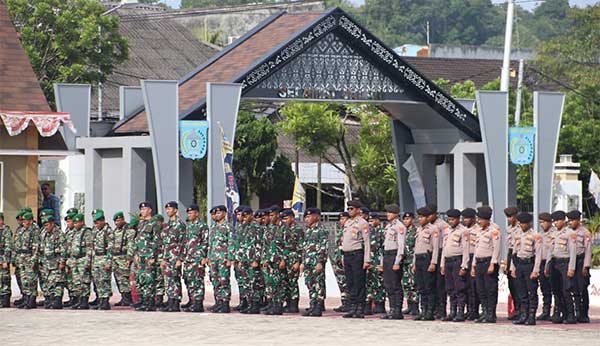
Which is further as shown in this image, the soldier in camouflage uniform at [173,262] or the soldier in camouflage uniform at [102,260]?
the soldier in camouflage uniform at [102,260]

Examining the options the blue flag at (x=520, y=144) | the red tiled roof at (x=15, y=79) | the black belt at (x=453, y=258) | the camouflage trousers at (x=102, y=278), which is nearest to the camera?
the black belt at (x=453, y=258)

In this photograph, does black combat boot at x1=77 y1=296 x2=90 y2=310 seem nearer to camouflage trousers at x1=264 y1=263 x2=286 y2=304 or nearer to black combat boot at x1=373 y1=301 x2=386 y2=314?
camouflage trousers at x1=264 y1=263 x2=286 y2=304

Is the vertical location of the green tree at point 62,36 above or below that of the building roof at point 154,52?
below

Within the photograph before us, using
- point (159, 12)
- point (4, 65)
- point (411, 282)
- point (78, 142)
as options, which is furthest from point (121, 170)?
point (159, 12)

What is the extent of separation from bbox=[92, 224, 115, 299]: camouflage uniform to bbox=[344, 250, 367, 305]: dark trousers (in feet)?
11.6

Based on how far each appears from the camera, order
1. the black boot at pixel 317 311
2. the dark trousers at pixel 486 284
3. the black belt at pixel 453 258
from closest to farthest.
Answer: the dark trousers at pixel 486 284 < the black belt at pixel 453 258 < the black boot at pixel 317 311

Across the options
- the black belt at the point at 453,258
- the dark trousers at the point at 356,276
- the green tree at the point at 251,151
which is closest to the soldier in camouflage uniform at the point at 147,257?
the dark trousers at the point at 356,276

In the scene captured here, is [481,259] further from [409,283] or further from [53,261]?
[53,261]

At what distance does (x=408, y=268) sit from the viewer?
64.2 feet

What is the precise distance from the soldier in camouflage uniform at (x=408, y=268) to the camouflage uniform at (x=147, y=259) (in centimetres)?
361

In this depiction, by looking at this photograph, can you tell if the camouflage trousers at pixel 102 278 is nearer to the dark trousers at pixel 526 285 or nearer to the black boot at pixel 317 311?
the black boot at pixel 317 311

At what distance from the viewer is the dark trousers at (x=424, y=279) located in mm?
18953

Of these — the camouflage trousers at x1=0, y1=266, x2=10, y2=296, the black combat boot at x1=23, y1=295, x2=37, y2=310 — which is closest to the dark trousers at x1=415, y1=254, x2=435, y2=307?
the black combat boot at x1=23, y1=295, x2=37, y2=310

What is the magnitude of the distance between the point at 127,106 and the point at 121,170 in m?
1.72
